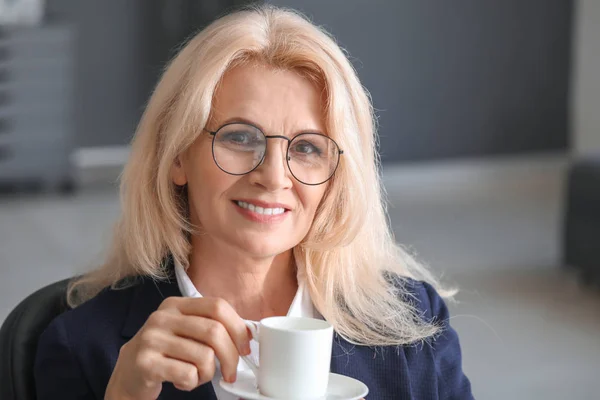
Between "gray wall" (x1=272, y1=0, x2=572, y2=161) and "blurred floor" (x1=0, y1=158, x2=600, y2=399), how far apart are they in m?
0.23

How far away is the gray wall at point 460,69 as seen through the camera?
263 inches

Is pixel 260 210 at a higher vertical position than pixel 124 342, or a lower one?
higher

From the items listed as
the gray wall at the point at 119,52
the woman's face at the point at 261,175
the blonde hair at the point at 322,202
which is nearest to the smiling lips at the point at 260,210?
the woman's face at the point at 261,175

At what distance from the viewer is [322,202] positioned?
1371 millimetres

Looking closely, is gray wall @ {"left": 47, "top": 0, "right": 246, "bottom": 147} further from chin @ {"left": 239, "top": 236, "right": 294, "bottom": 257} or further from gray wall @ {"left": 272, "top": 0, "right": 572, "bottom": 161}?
chin @ {"left": 239, "top": 236, "right": 294, "bottom": 257}

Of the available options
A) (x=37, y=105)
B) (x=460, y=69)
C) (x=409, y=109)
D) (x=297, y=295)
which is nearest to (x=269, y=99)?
(x=297, y=295)

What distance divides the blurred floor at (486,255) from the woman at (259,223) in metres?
0.18

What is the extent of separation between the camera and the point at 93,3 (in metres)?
6.72

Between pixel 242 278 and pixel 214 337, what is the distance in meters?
0.31

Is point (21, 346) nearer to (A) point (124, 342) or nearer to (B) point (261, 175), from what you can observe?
(A) point (124, 342)

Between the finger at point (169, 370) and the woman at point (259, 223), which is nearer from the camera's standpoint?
the finger at point (169, 370)

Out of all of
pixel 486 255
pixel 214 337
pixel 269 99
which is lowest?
pixel 486 255

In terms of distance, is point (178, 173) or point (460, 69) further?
point (460, 69)

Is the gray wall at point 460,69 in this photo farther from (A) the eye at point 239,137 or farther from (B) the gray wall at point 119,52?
(A) the eye at point 239,137
